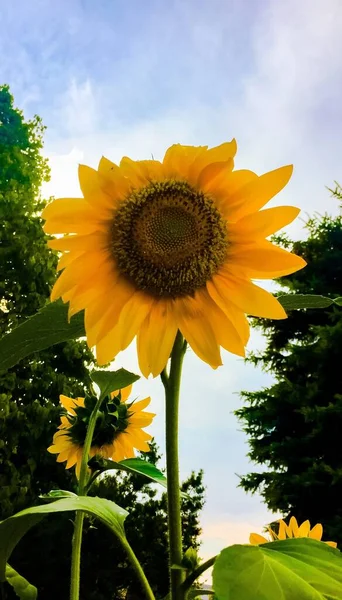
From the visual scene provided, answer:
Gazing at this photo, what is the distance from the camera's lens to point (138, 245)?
2.32ft

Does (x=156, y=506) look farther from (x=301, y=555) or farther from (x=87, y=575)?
(x=301, y=555)

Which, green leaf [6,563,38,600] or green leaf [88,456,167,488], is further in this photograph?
green leaf [88,456,167,488]

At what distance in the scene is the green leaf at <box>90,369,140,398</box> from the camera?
0.88m

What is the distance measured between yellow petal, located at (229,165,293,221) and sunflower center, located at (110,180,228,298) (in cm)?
2

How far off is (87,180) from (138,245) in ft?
0.29

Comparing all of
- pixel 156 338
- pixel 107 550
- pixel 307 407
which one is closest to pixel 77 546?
pixel 156 338

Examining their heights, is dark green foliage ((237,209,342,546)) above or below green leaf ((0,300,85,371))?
above

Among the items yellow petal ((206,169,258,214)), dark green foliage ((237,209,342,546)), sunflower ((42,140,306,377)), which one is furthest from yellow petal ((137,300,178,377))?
dark green foliage ((237,209,342,546))

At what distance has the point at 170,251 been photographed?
696 mm

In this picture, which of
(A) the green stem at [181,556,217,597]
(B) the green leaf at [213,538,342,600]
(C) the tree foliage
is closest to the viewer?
(B) the green leaf at [213,538,342,600]

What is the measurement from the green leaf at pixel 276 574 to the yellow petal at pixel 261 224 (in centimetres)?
29

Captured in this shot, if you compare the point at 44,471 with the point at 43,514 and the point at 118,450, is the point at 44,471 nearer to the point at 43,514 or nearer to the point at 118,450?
the point at 118,450

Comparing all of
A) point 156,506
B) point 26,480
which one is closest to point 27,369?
point 26,480

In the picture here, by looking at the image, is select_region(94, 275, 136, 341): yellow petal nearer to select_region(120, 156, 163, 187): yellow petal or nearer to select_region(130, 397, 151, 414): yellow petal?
select_region(120, 156, 163, 187): yellow petal
